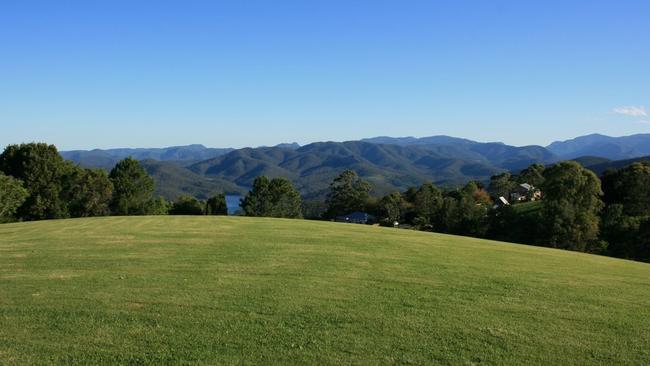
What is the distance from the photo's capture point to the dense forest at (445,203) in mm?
57844

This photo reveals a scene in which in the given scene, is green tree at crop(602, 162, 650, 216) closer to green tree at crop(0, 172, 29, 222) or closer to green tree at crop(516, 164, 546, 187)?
green tree at crop(516, 164, 546, 187)

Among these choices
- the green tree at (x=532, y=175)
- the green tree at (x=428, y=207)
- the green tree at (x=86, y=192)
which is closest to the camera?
the green tree at (x=86, y=192)

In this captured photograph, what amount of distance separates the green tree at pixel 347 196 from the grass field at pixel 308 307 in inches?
3892

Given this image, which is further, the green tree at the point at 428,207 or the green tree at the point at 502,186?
the green tree at the point at 502,186

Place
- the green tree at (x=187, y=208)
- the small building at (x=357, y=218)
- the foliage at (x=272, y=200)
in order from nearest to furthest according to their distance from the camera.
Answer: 1. the foliage at (x=272, y=200)
2. the green tree at (x=187, y=208)
3. the small building at (x=357, y=218)

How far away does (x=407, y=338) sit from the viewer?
10.6m

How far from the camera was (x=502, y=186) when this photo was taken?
5108 inches

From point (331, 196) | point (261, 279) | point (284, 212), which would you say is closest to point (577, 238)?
point (284, 212)

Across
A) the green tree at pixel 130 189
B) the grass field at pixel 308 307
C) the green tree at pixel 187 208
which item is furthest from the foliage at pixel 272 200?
the grass field at pixel 308 307

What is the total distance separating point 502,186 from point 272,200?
7228cm

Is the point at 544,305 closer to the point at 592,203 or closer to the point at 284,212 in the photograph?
the point at 592,203

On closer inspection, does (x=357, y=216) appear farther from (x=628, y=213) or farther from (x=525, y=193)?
(x=628, y=213)

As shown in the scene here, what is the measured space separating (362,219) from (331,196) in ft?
50.9

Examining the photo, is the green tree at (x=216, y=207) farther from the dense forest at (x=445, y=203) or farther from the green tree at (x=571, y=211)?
the green tree at (x=571, y=211)
